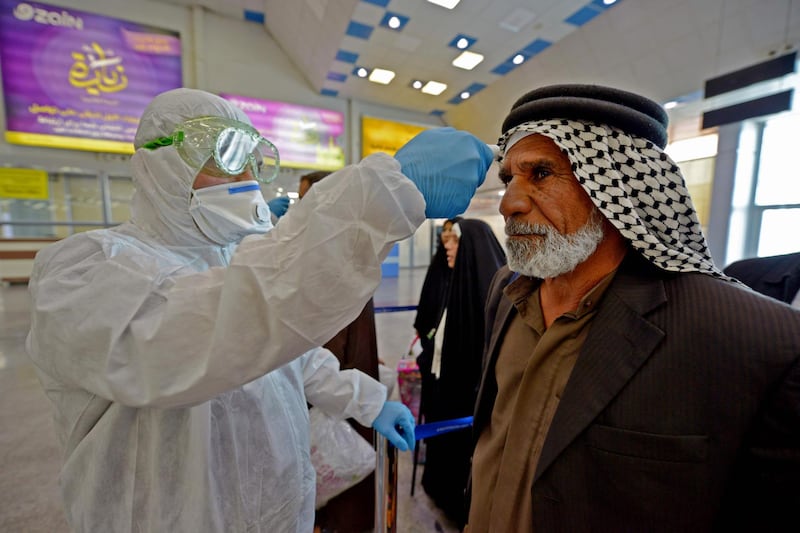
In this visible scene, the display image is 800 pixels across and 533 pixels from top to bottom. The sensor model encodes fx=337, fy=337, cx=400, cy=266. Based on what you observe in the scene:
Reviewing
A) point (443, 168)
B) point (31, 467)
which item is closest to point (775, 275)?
point (443, 168)

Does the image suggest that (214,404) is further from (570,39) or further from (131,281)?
(570,39)

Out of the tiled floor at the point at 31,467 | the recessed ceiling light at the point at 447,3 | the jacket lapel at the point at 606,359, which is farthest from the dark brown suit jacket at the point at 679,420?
the recessed ceiling light at the point at 447,3

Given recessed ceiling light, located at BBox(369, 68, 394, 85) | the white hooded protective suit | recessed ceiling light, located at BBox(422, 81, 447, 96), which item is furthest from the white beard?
recessed ceiling light, located at BBox(422, 81, 447, 96)

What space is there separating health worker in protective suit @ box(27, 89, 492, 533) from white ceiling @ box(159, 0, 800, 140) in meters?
4.97

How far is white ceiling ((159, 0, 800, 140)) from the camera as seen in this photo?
12.1ft

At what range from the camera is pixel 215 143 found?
0.92 metres

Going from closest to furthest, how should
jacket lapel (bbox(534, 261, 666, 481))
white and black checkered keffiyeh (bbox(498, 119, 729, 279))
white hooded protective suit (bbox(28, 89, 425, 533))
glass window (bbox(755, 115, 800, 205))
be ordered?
white hooded protective suit (bbox(28, 89, 425, 533)) → jacket lapel (bbox(534, 261, 666, 481)) → white and black checkered keffiyeh (bbox(498, 119, 729, 279)) → glass window (bbox(755, 115, 800, 205))

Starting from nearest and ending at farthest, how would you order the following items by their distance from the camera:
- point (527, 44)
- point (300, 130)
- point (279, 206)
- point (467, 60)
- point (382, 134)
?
point (279, 206), point (527, 44), point (467, 60), point (300, 130), point (382, 134)

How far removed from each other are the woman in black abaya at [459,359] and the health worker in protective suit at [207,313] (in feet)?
2.88

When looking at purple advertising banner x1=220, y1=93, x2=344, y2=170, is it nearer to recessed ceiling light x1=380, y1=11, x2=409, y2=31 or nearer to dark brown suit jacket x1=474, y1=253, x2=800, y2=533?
recessed ceiling light x1=380, y1=11, x2=409, y2=31

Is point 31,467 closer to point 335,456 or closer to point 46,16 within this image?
point 335,456

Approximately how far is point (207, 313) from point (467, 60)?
7.48 meters

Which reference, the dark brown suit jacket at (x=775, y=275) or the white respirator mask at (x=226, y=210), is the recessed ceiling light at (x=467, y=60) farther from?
the white respirator mask at (x=226, y=210)

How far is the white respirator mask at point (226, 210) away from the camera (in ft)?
3.00
